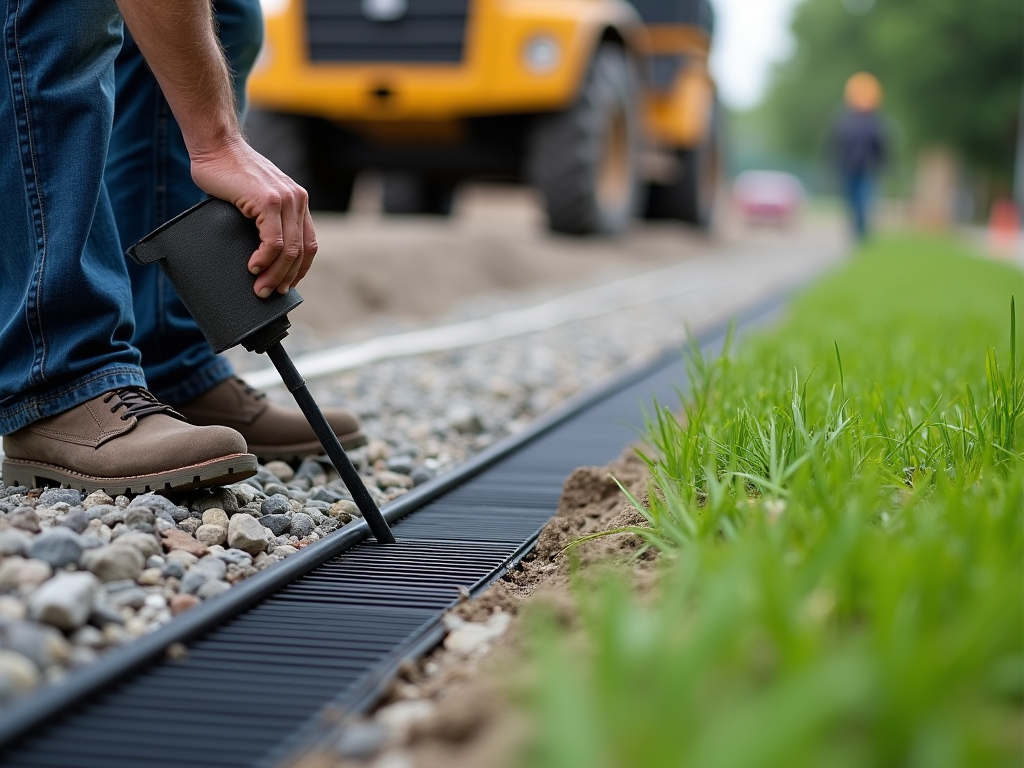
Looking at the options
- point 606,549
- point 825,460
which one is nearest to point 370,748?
point 606,549

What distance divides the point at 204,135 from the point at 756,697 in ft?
3.96

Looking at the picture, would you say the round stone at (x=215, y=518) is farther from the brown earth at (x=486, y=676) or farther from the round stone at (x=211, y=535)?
the brown earth at (x=486, y=676)

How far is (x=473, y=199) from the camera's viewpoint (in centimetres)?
2064

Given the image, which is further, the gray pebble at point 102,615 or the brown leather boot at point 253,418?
the brown leather boot at point 253,418

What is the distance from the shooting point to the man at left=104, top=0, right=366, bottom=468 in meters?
2.00

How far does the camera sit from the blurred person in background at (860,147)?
→ 38.4ft

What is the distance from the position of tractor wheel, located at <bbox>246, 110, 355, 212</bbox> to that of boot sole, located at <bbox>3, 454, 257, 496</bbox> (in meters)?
5.26

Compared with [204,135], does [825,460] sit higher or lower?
lower

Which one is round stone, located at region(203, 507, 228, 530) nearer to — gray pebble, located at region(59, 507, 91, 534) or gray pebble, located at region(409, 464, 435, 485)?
gray pebble, located at region(59, 507, 91, 534)

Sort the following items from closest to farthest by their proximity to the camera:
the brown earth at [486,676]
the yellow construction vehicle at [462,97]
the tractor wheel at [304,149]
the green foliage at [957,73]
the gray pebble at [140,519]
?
the brown earth at [486,676] < the gray pebble at [140,519] < the yellow construction vehicle at [462,97] < the tractor wheel at [304,149] < the green foliage at [957,73]

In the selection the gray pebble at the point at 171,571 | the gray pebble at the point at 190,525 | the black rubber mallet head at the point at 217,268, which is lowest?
the gray pebble at the point at 190,525

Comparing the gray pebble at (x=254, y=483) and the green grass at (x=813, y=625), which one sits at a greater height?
the green grass at (x=813, y=625)

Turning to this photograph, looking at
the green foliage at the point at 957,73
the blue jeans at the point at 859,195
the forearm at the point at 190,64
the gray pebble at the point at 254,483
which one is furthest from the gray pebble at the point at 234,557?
the green foliage at the point at 957,73

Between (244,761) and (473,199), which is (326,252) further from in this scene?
(473,199)
